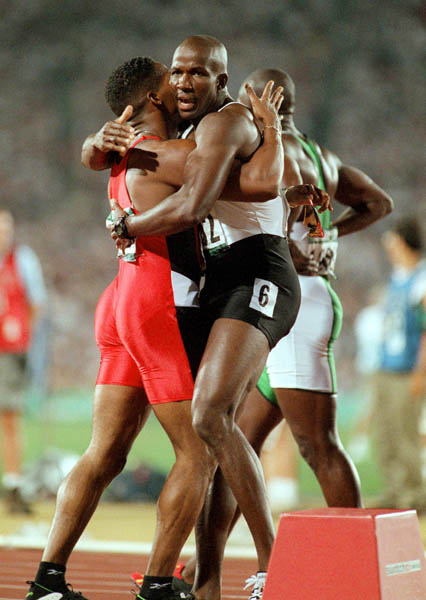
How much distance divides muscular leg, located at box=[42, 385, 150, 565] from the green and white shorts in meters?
0.82

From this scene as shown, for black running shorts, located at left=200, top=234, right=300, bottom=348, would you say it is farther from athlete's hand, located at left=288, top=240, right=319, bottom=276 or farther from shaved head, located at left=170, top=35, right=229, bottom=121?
athlete's hand, located at left=288, top=240, right=319, bottom=276

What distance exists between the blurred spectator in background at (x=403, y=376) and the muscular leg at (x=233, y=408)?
172 inches

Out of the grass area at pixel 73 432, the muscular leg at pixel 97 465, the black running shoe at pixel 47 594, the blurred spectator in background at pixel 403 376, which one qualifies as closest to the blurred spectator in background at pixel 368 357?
the blurred spectator in background at pixel 403 376

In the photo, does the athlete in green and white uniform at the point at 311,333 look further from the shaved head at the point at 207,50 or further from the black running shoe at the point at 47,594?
the black running shoe at the point at 47,594

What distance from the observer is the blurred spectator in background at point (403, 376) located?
24.1ft

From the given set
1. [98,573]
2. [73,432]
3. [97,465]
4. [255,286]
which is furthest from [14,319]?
[73,432]

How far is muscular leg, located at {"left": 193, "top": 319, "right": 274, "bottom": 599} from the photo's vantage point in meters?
2.99

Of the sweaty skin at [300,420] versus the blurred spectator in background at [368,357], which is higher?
the blurred spectator in background at [368,357]

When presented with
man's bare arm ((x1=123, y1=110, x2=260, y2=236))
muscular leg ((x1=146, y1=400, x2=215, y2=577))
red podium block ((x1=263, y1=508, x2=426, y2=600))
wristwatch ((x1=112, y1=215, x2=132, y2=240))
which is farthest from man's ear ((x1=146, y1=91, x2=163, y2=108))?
red podium block ((x1=263, y1=508, x2=426, y2=600))

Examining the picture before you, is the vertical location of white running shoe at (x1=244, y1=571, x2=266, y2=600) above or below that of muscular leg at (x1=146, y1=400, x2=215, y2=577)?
below

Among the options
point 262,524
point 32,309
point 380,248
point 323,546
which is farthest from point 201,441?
point 380,248

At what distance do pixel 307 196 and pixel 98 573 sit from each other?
2.26 metres

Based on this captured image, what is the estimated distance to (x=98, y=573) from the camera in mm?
4586

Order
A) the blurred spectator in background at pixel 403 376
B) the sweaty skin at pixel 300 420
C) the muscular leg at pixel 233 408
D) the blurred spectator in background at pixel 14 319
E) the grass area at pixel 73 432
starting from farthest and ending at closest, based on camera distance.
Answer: the grass area at pixel 73 432
the blurred spectator in background at pixel 14 319
the blurred spectator in background at pixel 403 376
the sweaty skin at pixel 300 420
the muscular leg at pixel 233 408
